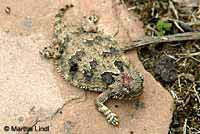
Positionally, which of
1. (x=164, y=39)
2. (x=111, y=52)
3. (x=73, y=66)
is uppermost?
(x=164, y=39)

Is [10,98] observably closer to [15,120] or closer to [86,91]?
[15,120]

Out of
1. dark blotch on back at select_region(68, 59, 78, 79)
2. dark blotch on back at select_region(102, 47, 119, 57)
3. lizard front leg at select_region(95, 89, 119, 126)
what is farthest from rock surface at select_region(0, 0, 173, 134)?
dark blotch on back at select_region(102, 47, 119, 57)

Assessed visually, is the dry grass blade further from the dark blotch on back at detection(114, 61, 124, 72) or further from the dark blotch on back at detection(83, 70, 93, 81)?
the dark blotch on back at detection(83, 70, 93, 81)

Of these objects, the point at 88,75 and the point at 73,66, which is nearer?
the point at 88,75

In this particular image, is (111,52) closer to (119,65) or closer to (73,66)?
(119,65)

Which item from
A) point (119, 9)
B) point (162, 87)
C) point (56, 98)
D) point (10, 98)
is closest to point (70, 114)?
point (56, 98)

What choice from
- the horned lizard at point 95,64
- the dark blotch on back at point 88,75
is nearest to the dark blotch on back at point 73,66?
the horned lizard at point 95,64

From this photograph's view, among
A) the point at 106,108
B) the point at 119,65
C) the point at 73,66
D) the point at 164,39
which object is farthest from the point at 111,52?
the point at 164,39
